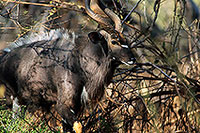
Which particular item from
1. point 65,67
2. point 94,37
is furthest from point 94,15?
point 65,67

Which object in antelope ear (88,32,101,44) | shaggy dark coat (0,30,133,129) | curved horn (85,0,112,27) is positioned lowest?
shaggy dark coat (0,30,133,129)

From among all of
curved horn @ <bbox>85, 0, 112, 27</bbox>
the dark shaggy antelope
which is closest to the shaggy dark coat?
the dark shaggy antelope

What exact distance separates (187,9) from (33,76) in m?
3.06

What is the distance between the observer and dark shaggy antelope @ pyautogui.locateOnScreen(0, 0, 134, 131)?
369cm

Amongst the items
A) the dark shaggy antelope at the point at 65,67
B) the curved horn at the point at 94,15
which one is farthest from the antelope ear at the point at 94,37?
the curved horn at the point at 94,15

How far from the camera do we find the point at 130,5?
4621 millimetres

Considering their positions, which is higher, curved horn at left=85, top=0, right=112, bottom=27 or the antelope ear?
curved horn at left=85, top=0, right=112, bottom=27

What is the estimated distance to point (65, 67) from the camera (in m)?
3.86

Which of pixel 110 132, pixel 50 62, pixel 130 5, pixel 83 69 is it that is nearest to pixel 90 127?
pixel 110 132

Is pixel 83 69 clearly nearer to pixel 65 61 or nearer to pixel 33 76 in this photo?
pixel 65 61

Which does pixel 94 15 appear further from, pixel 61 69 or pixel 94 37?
pixel 61 69

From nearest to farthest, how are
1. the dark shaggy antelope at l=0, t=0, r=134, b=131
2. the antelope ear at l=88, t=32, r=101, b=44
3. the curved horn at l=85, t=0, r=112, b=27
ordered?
1. the curved horn at l=85, t=0, r=112, b=27
2. the dark shaggy antelope at l=0, t=0, r=134, b=131
3. the antelope ear at l=88, t=32, r=101, b=44

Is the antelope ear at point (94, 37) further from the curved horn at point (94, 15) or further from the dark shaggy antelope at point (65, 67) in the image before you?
the curved horn at point (94, 15)

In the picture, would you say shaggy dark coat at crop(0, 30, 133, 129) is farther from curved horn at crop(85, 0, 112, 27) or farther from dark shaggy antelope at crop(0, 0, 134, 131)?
curved horn at crop(85, 0, 112, 27)
